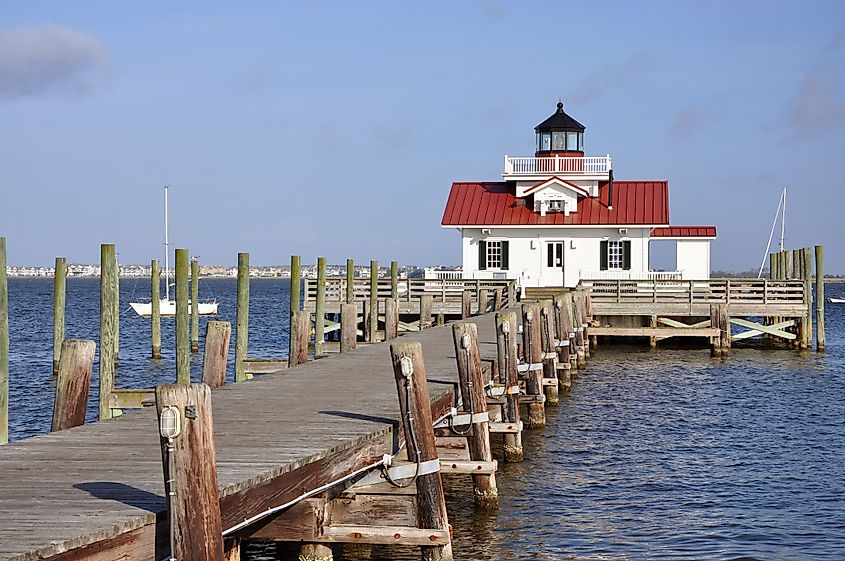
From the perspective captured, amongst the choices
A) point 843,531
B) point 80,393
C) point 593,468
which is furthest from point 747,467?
point 80,393

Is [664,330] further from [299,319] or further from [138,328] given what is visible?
[138,328]

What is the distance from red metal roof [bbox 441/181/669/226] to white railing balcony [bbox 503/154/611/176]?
3.31 ft

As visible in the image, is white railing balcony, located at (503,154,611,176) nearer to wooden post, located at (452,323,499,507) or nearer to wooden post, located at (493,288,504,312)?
wooden post, located at (493,288,504,312)

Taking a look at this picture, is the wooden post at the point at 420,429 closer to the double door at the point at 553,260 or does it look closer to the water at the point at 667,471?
the water at the point at 667,471

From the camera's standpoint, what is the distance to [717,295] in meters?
33.9

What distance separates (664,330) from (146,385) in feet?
49.0

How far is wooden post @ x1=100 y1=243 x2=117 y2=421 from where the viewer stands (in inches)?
513

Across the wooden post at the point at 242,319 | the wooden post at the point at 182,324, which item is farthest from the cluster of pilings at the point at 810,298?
the wooden post at the point at 182,324

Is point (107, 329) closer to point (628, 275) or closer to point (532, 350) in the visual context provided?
point (532, 350)

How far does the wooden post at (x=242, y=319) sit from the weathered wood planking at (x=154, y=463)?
5.17 m

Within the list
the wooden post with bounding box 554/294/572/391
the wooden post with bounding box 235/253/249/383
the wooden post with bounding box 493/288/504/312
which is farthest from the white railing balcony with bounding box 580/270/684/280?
the wooden post with bounding box 235/253/249/383

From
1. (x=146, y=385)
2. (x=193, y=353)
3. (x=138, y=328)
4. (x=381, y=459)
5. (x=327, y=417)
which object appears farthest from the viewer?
(x=138, y=328)

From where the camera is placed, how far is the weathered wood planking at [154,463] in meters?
5.76

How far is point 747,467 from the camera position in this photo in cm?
1627
